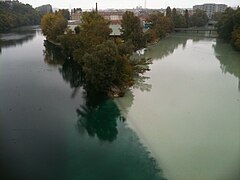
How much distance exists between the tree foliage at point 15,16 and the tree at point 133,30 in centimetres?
1225

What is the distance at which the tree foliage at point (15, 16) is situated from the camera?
22602 millimetres

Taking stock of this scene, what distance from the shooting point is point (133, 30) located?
13.7 m

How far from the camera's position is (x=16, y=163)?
4.64 meters

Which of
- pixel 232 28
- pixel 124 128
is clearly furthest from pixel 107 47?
pixel 232 28

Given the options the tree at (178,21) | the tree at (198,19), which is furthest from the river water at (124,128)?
the tree at (198,19)

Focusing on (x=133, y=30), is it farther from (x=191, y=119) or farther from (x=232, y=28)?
(x=191, y=119)

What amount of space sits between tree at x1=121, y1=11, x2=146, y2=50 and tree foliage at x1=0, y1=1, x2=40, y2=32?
40.2 feet

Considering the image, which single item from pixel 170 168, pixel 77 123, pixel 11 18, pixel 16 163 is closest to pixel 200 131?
pixel 170 168

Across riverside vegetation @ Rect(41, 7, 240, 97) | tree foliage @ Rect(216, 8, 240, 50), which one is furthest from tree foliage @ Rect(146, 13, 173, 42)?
tree foliage @ Rect(216, 8, 240, 50)

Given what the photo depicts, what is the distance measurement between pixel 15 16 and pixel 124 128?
76.2 feet

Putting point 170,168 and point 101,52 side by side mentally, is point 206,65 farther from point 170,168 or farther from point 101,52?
point 170,168

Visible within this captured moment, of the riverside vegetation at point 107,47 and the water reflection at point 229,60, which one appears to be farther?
the water reflection at point 229,60

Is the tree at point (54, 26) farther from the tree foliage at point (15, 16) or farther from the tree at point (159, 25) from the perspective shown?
the tree at point (159, 25)

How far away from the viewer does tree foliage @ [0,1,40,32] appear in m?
22.6
